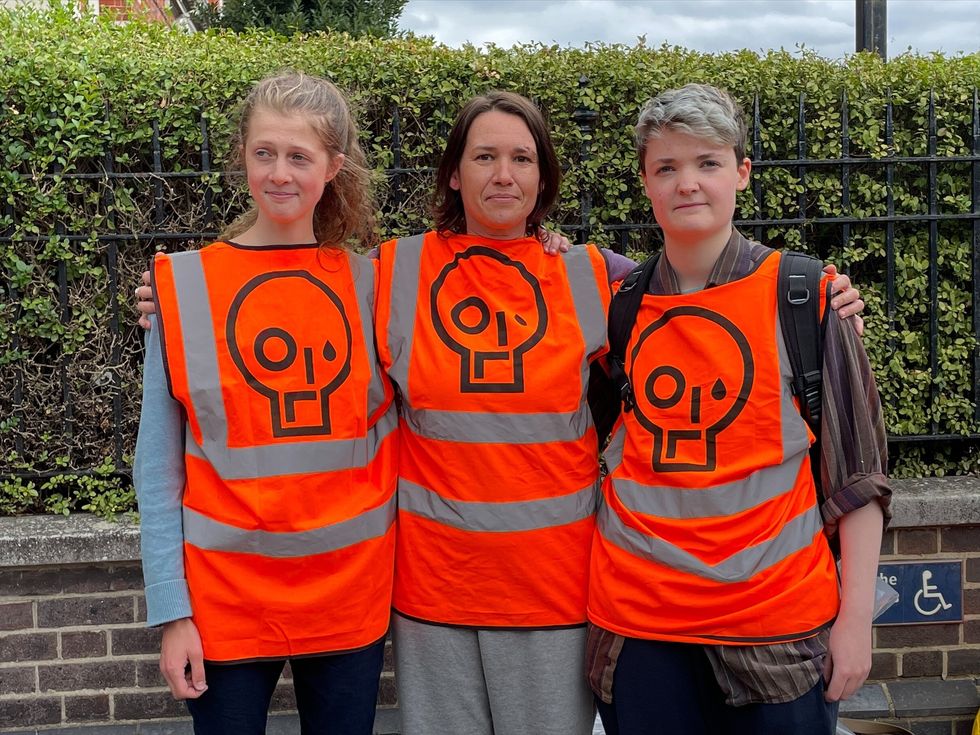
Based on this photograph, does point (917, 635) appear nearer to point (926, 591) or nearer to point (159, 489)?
point (926, 591)

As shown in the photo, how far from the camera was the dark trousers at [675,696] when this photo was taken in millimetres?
2145

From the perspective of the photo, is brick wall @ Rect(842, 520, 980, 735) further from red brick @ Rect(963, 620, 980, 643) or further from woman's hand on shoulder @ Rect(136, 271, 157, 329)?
woman's hand on shoulder @ Rect(136, 271, 157, 329)

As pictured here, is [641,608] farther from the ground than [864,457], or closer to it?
closer to it

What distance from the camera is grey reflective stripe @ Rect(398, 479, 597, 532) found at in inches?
91.7

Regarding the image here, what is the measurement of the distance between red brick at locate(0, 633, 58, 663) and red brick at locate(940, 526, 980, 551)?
3568mm

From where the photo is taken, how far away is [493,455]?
2324 mm

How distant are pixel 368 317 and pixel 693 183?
0.85 meters

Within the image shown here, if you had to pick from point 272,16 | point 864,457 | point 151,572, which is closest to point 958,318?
point 864,457

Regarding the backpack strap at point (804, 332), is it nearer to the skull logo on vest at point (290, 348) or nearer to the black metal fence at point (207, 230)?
the skull logo on vest at point (290, 348)

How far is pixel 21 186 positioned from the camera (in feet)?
11.9

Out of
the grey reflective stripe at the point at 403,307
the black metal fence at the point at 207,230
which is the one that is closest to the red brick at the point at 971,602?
the black metal fence at the point at 207,230

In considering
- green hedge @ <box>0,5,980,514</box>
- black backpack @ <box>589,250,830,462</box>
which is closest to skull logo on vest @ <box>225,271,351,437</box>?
black backpack @ <box>589,250,830,462</box>

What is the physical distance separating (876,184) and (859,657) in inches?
94.9

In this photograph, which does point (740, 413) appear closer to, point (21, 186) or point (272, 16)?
point (21, 186)
